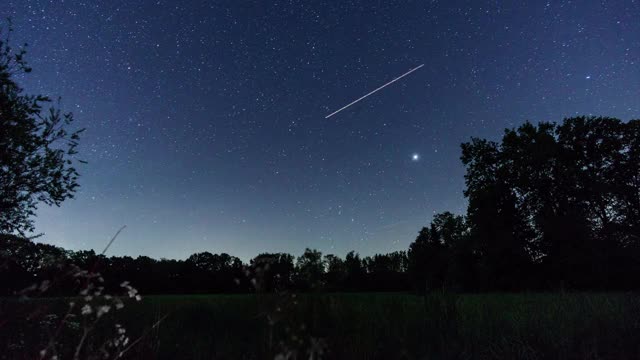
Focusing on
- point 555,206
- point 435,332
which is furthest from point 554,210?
point 435,332

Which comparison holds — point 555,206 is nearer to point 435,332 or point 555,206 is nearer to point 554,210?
point 554,210

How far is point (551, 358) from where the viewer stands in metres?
4.54

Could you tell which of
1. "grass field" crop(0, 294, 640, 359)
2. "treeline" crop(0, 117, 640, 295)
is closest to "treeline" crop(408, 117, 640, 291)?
"treeline" crop(0, 117, 640, 295)

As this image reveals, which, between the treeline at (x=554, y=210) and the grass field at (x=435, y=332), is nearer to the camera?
the grass field at (x=435, y=332)

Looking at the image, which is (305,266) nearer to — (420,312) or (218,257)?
(420,312)

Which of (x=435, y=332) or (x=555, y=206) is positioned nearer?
(x=435, y=332)

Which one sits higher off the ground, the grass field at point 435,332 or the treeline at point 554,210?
the treeline at point 554,210

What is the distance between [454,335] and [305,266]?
8.91 feet

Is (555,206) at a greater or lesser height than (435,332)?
greater

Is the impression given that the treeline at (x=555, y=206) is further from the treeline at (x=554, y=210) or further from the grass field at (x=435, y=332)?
the grass field at (x=435, y=332)

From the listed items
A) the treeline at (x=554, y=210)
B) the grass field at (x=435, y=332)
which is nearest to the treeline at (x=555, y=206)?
the treeline at (x=554, y=210)

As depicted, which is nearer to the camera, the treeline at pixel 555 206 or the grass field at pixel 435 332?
the grass field at pixel 435 332

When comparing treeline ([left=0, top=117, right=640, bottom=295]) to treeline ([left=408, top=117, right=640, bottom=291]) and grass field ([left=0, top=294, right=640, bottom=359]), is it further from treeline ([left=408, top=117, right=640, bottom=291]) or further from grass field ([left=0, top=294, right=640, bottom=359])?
grass field ([left=0, top=294, right=640, bottom=359])

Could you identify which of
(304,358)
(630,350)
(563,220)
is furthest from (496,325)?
(563,220)
